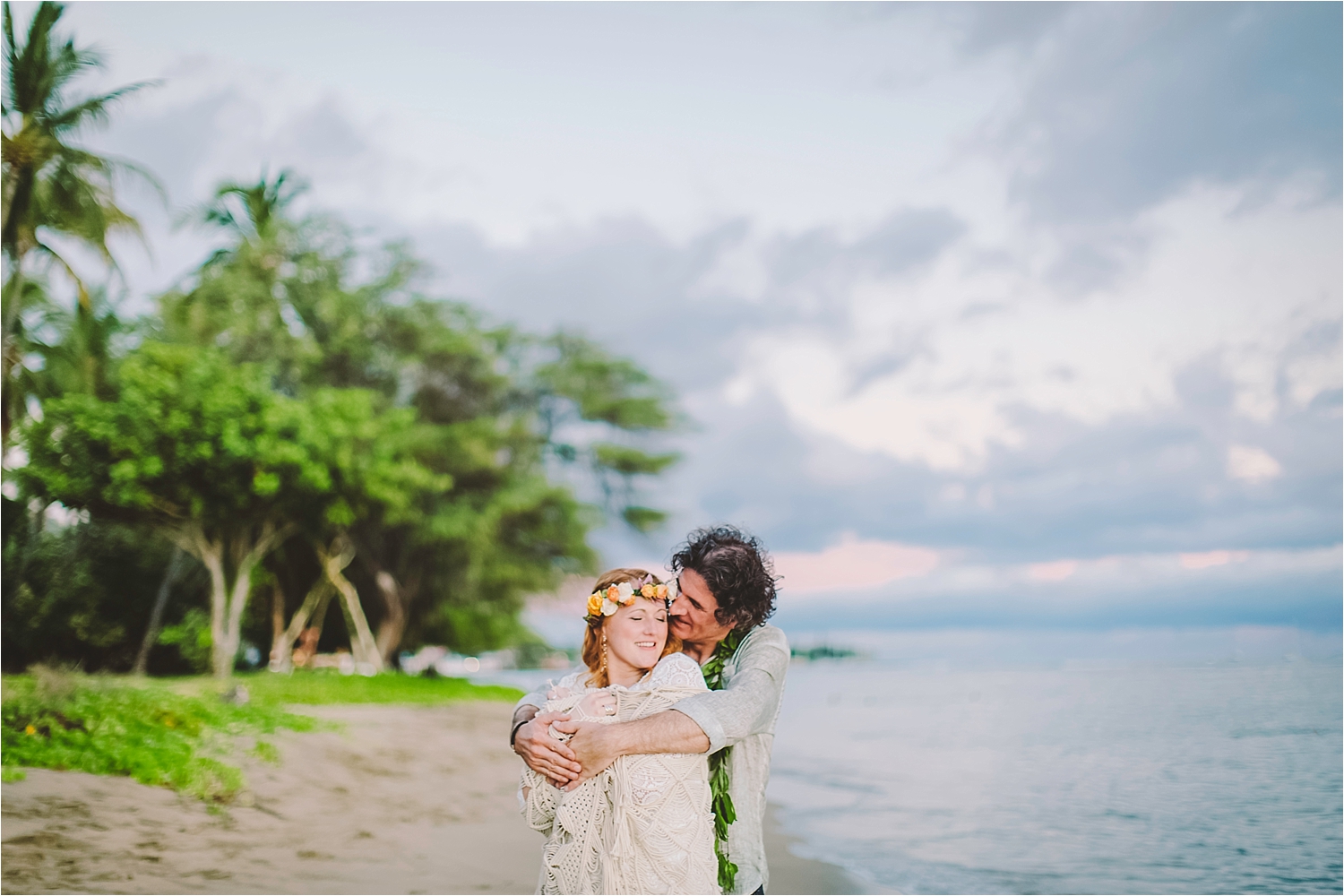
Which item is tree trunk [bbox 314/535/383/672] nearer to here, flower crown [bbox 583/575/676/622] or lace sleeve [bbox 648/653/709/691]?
flower crown [bbox 583/575/676/622]

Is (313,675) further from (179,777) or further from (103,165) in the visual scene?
(179,777)

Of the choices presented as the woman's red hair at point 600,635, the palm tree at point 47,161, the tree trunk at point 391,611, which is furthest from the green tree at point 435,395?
the woman's red hair at point 600,635

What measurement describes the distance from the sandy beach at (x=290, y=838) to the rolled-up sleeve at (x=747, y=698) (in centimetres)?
469

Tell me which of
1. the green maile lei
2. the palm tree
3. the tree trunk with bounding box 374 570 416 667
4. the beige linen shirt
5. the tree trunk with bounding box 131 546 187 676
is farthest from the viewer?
the tree trunk with bounding box 374 570 416 667

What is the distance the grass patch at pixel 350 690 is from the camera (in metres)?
14.8

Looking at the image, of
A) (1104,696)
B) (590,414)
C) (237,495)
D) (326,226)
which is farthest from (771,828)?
(1104,696)

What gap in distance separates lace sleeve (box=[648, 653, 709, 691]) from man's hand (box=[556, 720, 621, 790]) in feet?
0.68

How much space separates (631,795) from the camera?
2.72 metres

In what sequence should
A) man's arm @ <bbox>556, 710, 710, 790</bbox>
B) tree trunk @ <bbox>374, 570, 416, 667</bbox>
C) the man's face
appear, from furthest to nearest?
tree trunk @ <bbox>374, 570, 416, 667</bbox> < the man's face < man's arm @ <bbox>556, 710, 710, 790</bbox>

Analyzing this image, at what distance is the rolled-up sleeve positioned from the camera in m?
2.64

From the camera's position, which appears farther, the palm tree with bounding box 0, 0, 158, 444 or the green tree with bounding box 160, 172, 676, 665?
the green tree with bounding box 160, 172, 676, 665

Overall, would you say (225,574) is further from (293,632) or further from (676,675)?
(676,675)

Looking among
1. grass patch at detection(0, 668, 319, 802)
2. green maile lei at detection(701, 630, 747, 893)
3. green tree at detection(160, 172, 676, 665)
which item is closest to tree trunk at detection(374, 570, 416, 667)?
green tree at detection(160, 172, 676, 665)

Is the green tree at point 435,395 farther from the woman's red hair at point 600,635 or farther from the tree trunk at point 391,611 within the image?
the woman's red hair at point 600,635
